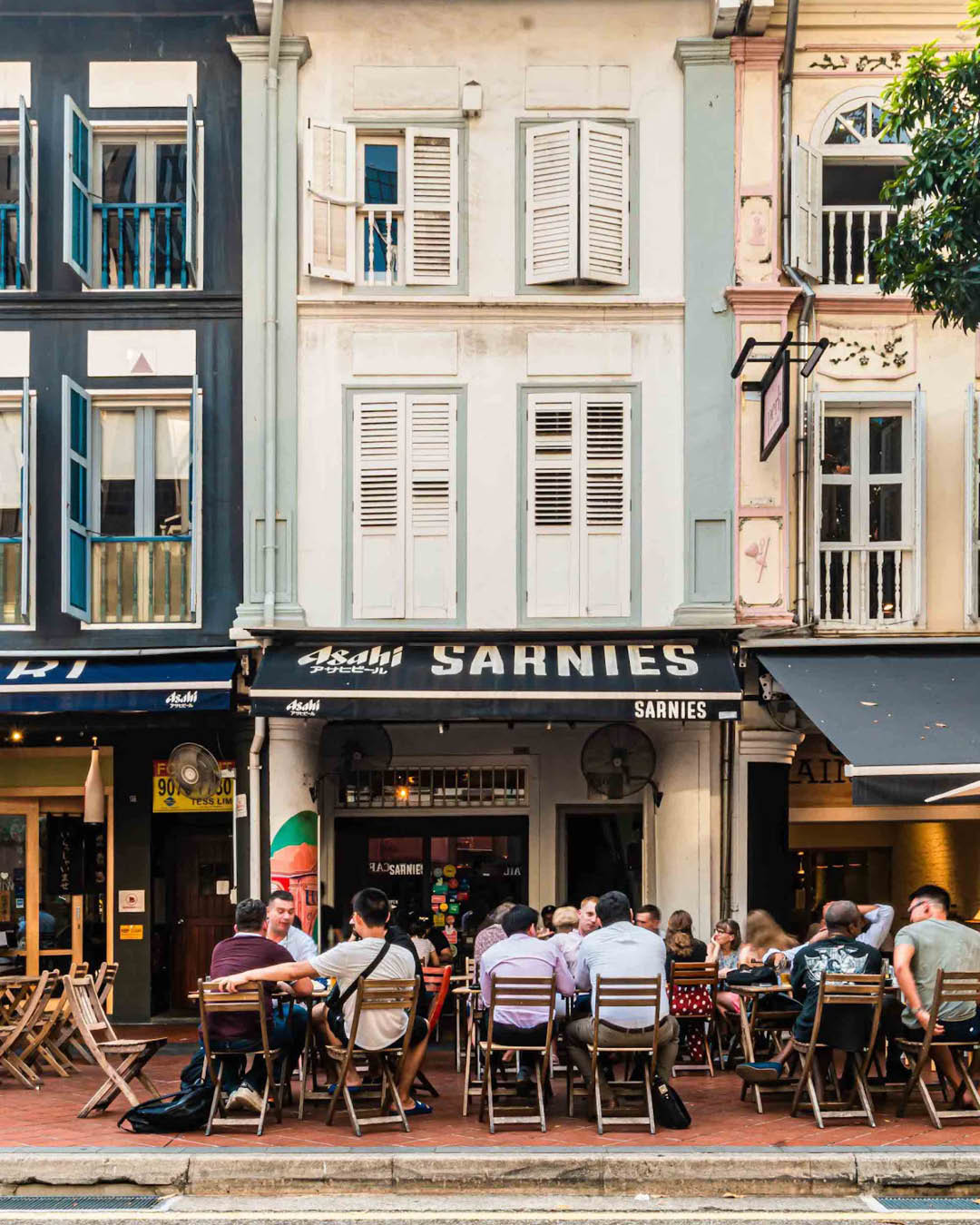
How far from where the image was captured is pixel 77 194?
15305 millimetres

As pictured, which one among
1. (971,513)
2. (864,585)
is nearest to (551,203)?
(864,585)

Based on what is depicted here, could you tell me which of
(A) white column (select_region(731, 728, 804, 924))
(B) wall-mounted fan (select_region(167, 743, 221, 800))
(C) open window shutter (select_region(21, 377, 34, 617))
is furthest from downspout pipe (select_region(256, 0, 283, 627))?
(A) white column (select_region(731, 728, 804, 924))

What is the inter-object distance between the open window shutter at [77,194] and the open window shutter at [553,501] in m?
4.50

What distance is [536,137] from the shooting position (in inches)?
609

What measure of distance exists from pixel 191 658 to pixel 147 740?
1805mm

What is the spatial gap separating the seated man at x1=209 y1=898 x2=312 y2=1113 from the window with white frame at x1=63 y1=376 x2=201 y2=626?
565 cm

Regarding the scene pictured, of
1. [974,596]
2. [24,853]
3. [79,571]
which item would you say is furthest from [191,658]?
[974,596]

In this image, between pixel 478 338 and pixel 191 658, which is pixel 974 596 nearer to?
pixel 478 338

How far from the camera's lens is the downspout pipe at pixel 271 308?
→ 49.6 feet

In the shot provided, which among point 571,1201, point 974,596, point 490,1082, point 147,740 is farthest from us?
point 147,740

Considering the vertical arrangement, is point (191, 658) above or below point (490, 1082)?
above

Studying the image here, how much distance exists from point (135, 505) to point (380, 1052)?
24.4 ft

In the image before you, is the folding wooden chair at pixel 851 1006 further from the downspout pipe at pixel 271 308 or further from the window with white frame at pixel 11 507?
the window with white frame at pixel 11 507

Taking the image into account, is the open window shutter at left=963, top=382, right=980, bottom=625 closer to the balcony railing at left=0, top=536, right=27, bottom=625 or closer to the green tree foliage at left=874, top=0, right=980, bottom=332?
the green tree foliage at left=874, top=0, right=980, bottom=332
